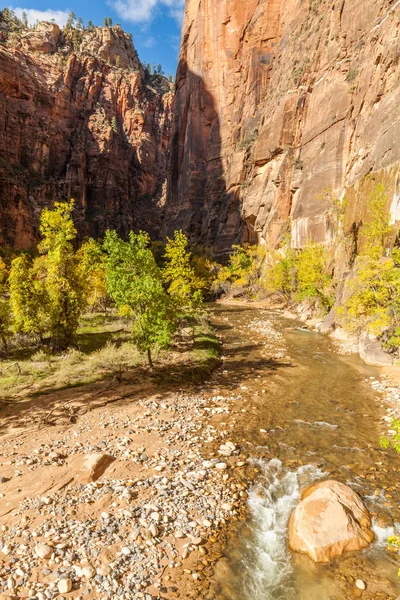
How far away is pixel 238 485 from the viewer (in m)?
7.96

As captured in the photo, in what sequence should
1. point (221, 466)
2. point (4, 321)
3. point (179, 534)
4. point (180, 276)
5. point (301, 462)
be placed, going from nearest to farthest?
point (179, 534) < point (221, 466) < point (301, 462) < point (4, 321) < point (180, 276)

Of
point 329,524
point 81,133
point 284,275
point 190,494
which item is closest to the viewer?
point 329,524

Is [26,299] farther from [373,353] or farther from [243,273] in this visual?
[243,273]

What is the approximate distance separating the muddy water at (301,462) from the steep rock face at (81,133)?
78.7 metres

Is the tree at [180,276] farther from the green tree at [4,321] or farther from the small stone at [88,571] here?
the small stone at [88,571]

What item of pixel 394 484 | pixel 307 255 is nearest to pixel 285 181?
pixel 307 255

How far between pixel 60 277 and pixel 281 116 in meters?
56.8

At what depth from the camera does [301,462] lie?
29.8 feet

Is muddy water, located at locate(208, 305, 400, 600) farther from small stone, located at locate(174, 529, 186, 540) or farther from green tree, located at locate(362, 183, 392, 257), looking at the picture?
green tree, located at locate(362, 183, 392, 257)

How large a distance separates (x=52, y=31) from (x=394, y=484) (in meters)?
162

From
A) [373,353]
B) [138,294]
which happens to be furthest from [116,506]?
[373,353]

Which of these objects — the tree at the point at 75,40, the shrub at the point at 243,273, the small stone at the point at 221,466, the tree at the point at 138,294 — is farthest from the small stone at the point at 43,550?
the tree at the point at 75,40

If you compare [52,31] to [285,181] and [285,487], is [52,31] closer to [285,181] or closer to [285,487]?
[285,181]

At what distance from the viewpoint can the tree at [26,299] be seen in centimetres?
2000
